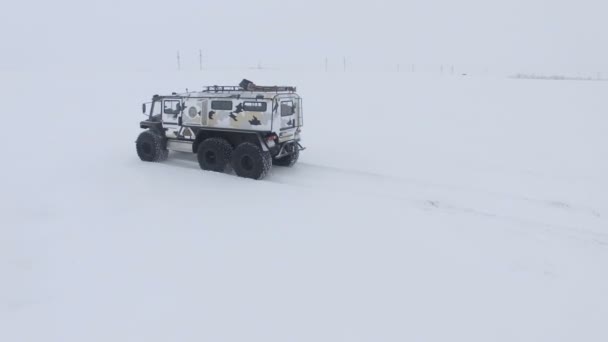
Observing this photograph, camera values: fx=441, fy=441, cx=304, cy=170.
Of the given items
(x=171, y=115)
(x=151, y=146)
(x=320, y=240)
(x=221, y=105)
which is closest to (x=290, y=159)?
(x=221, y=105)

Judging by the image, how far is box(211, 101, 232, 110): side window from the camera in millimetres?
9781

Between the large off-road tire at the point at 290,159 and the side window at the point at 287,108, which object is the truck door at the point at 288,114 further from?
the large off-road tire at the point at 290,159

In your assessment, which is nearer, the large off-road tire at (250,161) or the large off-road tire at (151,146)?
Answer: the large off-road tire at (250,161)

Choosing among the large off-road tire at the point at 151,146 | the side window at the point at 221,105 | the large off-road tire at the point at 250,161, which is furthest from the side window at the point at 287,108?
the large off-road tire at the point at 151,146

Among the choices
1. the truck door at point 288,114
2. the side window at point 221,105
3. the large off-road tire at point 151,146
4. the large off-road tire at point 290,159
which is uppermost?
the side window at point 221,105

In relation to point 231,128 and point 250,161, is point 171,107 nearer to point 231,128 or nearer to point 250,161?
point 231,128

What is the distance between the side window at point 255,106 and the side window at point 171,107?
1951 mm


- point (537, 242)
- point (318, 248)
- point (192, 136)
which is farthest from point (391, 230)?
point (192, 136)

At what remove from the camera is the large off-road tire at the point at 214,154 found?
10062 mm

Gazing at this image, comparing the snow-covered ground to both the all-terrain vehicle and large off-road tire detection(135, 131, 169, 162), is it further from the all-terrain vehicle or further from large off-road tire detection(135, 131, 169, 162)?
the all-terrain vehicle

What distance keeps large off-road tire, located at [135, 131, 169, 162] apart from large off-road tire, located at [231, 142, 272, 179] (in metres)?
2.23

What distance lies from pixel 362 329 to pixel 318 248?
1902 millimetres

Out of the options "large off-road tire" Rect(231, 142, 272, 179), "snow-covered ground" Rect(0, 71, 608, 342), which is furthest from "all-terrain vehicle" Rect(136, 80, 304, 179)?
"snow-covered ground" Rect(0, 71, 608, 342)

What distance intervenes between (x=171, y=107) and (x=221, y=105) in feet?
4.88
